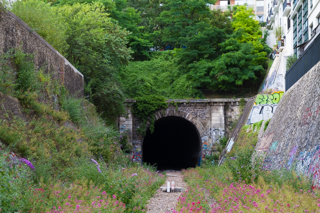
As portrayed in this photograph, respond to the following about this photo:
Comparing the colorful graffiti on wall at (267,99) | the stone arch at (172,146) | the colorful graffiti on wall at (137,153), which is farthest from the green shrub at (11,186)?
the stone arch at (172,146)

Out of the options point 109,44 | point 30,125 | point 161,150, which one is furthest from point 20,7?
point 161,150

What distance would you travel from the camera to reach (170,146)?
36.3 meters

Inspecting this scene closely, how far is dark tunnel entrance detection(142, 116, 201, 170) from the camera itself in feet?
104

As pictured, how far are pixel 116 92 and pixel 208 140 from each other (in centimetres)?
795

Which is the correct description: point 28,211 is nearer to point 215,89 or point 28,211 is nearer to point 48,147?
point 48,147

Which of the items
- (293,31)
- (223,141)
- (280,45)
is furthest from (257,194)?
(280,45)

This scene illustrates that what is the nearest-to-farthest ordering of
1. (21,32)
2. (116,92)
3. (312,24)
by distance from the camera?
(21,32) → (116,92) → (312,24)

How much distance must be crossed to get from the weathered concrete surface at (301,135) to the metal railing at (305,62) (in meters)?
0.39

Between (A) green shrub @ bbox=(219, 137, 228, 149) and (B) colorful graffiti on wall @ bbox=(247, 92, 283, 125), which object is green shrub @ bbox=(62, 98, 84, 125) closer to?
(B) colorful graffiti on wall @ bbox=(247, 92, 283, 125)

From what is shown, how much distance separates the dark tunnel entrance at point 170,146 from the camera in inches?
1242

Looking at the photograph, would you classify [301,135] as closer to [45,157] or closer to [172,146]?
[45,157]

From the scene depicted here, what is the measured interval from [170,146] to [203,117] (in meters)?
11.9

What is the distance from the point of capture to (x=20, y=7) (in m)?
13.4

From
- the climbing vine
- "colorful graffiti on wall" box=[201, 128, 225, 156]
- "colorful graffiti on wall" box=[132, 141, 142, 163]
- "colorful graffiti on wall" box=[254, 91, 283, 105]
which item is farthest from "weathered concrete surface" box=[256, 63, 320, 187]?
"colorful graffiti on wall" box=[132, 141, 142, 163]
